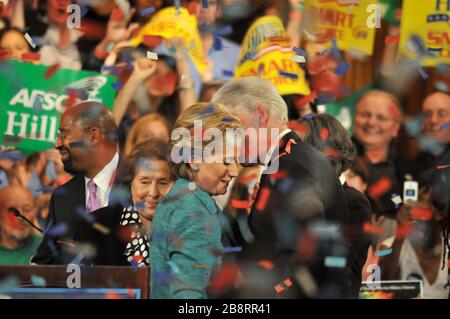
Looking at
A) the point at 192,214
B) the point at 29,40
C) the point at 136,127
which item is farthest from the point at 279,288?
the point at 29,40

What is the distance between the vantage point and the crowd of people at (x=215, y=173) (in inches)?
156

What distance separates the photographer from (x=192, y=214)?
3.88 metres

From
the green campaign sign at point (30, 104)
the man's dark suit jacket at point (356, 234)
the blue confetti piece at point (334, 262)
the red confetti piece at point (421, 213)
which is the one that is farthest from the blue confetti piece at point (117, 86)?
the red confetti piece at point (421, 213)

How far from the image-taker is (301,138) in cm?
405

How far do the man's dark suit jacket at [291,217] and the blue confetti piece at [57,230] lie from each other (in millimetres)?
797

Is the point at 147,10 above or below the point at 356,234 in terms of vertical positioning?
above

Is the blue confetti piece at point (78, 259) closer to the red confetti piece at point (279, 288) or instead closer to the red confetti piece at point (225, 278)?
the red confetti piece at point (225, 278)

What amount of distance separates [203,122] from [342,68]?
80 centimetres

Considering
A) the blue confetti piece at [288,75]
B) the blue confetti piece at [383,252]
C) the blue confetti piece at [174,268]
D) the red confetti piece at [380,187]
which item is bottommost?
the blue confetti piece at [174,268]

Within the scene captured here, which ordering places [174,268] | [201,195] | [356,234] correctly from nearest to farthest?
[174,268], [201,195], [356,234]

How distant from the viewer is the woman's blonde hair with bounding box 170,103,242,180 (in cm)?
400

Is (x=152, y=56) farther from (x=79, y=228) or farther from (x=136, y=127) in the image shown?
(x=79, y=228)

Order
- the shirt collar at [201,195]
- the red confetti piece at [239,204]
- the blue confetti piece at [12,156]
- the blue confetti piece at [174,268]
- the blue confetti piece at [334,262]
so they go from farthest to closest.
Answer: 1. the blue confetti piece at [12,156]
2. the red confetti piece at [239,204]
3. the blue confetti piece at [334,262]
4. the shirt collar at [201,195]
5. the blue confetti piece at [174,268]

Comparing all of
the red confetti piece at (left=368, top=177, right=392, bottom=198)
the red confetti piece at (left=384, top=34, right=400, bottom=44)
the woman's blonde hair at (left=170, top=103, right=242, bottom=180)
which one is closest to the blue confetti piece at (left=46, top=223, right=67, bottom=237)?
the woman's blonde hair at (left=170, top=103, right=242, bottom=180)
